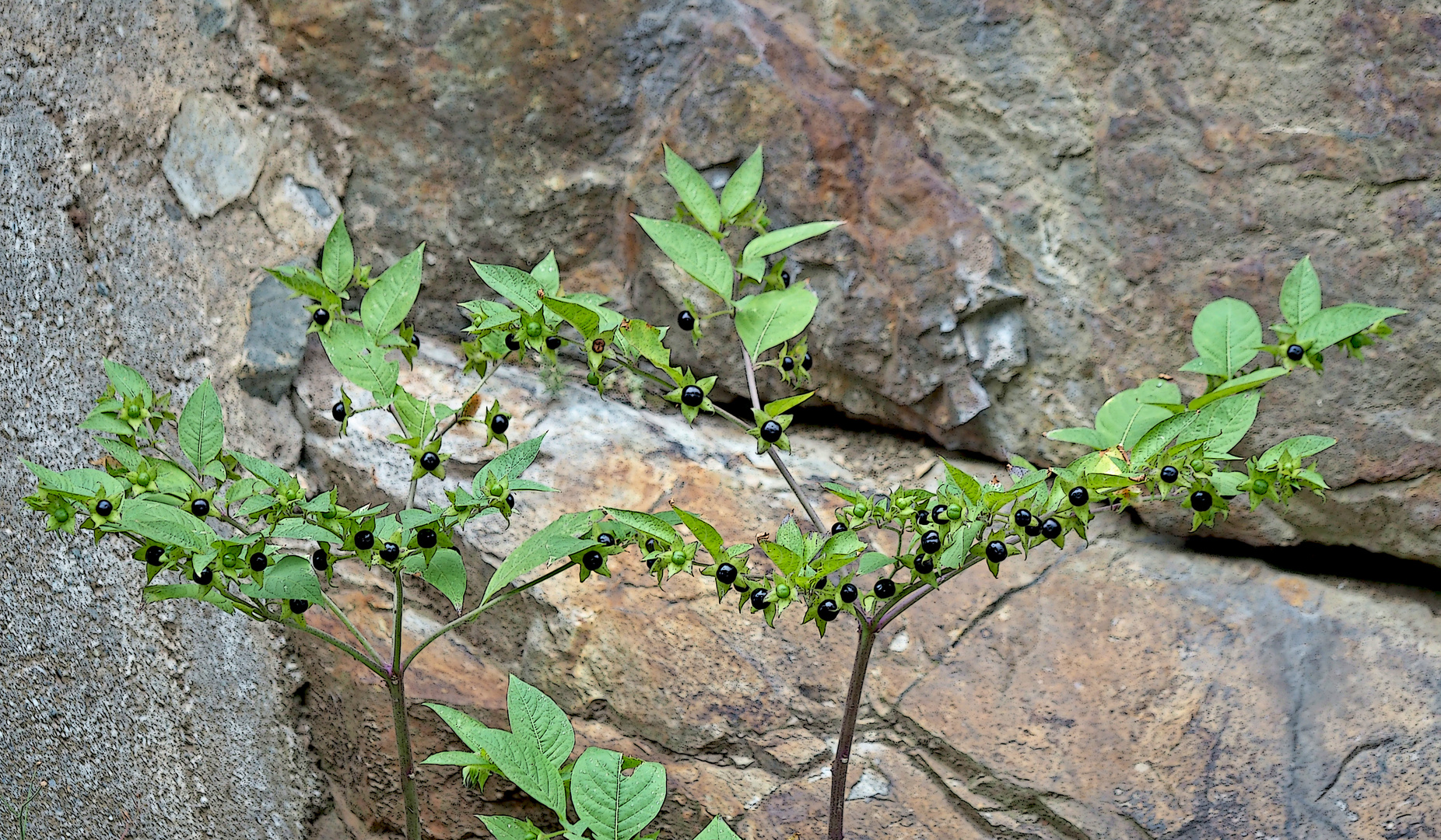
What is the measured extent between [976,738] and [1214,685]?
1.07 feet

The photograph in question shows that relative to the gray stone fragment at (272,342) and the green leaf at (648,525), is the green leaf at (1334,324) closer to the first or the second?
the green leaf at (648,525)

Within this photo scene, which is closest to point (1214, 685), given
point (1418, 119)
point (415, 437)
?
point (1418, 119)

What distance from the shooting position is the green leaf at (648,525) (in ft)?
3.38

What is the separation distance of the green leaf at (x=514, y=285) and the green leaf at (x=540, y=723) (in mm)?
357

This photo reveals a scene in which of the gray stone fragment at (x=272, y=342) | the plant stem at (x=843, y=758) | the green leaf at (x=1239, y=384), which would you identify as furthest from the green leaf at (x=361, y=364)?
the green leaf at (x=1239, y=384)

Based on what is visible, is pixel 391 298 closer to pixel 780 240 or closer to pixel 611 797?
pixel 780 240

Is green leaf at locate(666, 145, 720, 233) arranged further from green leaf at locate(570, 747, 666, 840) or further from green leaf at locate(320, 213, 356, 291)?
green leaf at locate(570, 747, 666, 840)

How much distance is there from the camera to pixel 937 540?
1.03 meters

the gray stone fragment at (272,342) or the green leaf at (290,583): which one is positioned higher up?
the green leaf at (290,583)

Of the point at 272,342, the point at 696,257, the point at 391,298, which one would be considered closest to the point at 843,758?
the point at 696,257

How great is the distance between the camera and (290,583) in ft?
3.57

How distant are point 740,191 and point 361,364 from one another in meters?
0.45

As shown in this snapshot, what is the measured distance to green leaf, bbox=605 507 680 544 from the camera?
1.03 metres

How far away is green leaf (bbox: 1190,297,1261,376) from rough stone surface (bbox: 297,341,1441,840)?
0.54 metres
